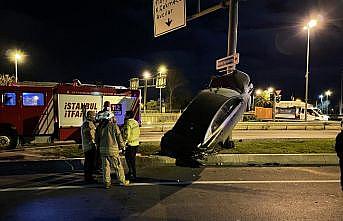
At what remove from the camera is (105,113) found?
8164 millimetres

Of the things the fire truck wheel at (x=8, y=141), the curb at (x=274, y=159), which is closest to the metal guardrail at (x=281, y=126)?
the curb at (x=274, y=159)

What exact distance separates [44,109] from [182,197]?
32.2 feet

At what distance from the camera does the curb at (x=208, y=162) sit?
33.2 feet

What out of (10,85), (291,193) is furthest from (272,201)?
(10,85)

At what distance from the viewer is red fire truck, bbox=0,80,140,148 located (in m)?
14.5

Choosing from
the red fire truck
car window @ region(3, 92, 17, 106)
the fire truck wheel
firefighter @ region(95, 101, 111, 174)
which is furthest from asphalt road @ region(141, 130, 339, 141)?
firefighter @ region(95, 101, 111, 174)

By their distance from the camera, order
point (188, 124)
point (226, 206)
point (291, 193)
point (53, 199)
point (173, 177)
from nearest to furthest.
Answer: point (226, 206) → point (53, 199) → point (291, 193) → point (173, 177) → point (188, 124)

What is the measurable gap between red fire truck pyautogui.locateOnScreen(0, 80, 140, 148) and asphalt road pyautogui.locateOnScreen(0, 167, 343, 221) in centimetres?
608

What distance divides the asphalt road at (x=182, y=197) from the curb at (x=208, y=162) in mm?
993

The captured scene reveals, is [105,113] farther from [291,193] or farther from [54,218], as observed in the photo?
[291,193]

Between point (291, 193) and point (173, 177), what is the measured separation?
113 inches

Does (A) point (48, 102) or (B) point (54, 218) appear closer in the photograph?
(B) point (54, 218)

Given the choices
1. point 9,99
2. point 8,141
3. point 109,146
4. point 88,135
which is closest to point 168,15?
point 88,135

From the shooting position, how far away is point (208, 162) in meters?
11.0
